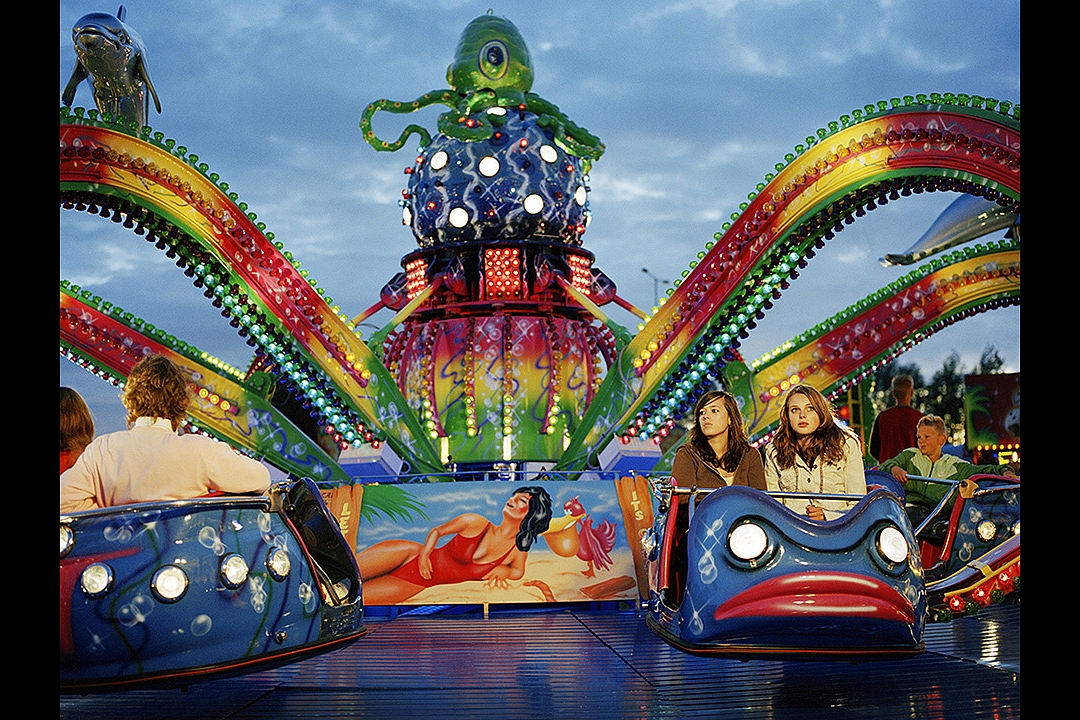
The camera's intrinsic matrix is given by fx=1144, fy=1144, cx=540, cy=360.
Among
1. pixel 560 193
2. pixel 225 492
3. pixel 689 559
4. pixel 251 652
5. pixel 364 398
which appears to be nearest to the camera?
pixel 251 652

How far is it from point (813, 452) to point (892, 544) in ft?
2.29

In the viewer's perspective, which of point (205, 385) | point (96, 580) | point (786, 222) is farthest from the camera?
point (205, 385)

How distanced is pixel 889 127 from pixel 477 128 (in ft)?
11.4

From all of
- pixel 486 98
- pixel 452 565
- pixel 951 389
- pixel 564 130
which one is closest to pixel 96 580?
pixel 452 565

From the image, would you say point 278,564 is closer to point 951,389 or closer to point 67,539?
point 67,539

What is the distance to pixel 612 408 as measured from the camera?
383 inches

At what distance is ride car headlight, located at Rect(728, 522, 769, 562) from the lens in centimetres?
457

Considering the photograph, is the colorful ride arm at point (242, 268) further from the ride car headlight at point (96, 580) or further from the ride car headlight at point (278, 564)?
the ride car headlight at point (96, 580)

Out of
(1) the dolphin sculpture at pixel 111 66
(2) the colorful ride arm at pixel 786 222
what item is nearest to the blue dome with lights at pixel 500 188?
(2) the colorful ride arm at pixel 786 222

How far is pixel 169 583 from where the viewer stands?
13.1ft

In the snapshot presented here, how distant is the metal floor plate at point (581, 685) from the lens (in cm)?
430

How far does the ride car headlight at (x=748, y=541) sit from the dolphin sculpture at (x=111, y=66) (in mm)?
6675
